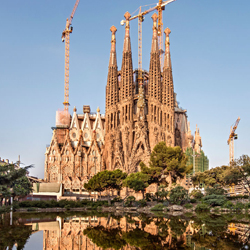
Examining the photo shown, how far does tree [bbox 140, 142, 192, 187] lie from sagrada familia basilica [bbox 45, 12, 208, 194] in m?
8.41

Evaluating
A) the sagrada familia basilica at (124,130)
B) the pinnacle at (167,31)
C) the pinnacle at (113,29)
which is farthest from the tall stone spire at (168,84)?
the pinnacle at (113,29)

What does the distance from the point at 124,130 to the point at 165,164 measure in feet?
46.7

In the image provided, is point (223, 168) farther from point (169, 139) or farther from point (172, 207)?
point (172, 207)

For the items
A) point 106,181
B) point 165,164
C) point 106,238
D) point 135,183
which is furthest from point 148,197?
point 106,238

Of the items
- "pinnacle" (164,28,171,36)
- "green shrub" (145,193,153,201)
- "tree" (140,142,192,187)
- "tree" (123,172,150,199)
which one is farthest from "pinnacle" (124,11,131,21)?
"green shrub" (145,193,153,201)

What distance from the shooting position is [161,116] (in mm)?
70625

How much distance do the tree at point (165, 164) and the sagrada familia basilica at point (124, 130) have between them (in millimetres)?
8406

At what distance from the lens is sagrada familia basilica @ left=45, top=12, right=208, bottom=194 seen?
6838 centimetres

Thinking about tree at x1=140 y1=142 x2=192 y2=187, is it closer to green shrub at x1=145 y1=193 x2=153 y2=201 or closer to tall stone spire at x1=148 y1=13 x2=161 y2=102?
green shrub at x1=145 y1=193 x2=153 y2=201

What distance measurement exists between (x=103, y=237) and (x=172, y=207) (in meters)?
24.8

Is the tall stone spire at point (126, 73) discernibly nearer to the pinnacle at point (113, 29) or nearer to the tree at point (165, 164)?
the pinnacle at point (113, 29)

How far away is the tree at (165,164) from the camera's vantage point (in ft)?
185

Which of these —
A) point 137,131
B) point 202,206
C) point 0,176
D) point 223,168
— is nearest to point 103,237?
point 0,176

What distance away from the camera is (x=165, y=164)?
57.6 metres
